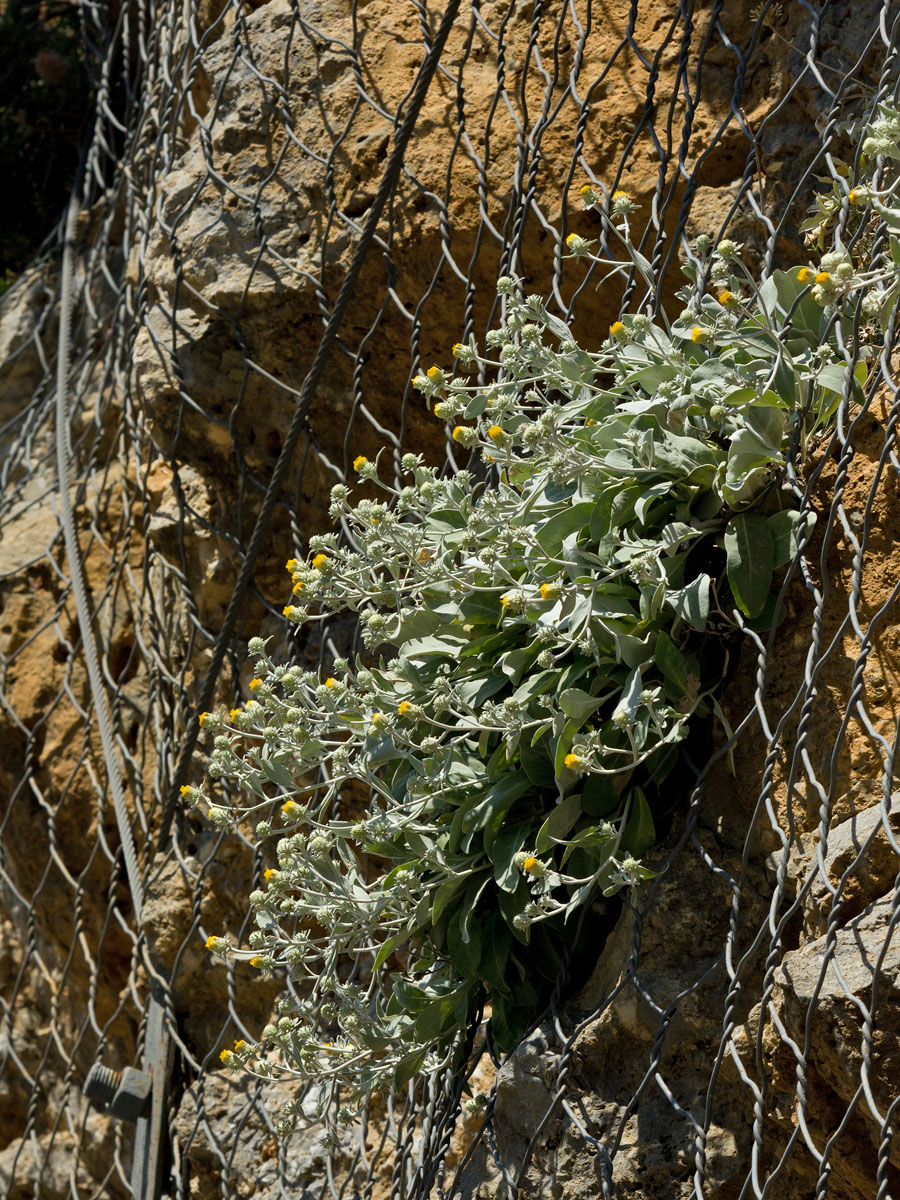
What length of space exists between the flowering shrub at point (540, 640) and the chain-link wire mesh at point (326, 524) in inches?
2.5

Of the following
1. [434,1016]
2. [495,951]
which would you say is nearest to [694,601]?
[495,951]

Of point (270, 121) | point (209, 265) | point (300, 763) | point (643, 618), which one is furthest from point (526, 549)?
point (270, 121)

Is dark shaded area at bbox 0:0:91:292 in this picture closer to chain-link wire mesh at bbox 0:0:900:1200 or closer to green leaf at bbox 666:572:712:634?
chain-link wire mesh at bbox 0:0:900:1200

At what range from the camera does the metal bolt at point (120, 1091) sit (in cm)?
198

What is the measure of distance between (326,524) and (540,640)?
94 cm

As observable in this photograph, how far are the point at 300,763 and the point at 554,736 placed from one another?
1.14 ft

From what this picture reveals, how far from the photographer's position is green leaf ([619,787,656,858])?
48.8 inches

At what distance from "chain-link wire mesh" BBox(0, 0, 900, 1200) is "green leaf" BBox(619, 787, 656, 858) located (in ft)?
0.11

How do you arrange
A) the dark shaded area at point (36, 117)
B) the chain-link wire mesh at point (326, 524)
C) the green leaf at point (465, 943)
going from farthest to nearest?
1. the dark shaded area at point (36, 117)
2. the green leaf at point (465, 943)
3. the chain-link wire mesh at point (326, 524)

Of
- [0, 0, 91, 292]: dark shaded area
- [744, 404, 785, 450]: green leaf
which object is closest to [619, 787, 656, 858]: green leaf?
[744, 404, 785, 450]: green leaf

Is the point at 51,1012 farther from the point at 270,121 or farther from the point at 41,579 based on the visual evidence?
the point at 270,121

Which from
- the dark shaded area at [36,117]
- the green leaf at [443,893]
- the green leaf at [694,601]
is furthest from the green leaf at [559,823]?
the dark shaded area at [36,117]

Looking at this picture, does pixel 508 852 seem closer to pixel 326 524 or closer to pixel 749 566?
pixel 749 566

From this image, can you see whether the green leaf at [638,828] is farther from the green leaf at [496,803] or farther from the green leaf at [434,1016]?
the green leaf at [434,1016]
